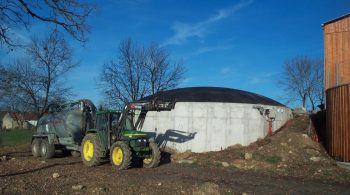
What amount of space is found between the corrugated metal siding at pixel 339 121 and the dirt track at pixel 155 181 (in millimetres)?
4164

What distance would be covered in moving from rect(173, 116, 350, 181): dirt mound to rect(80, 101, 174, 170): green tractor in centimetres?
333

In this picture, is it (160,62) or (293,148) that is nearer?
(293,148)

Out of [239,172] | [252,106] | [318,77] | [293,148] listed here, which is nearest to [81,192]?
[239,172]

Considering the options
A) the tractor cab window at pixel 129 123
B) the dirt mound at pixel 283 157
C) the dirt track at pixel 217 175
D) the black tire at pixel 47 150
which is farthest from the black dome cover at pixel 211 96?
the black tire at pixel 47 150

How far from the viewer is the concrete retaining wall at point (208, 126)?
2302cm

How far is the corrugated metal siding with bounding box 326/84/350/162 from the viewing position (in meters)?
17.8

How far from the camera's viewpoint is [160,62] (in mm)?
45594

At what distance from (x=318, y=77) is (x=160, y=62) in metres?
23.5

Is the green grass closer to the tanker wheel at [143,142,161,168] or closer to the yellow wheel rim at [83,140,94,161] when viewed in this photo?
the yellow wheel rim at [83,140,94,161]

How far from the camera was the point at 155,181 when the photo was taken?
42.4ft

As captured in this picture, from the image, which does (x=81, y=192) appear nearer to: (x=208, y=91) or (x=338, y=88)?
(x=338, y=88)

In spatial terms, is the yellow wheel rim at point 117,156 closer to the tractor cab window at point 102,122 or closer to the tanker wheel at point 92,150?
the tanker wheel at point 92,150

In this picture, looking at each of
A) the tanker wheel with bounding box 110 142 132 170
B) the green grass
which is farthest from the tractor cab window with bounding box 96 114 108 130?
the green grass

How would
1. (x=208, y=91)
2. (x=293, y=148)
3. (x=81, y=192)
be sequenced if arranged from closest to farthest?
(x=81, y=192), (x=293, y=148), (x=208, y=91)
